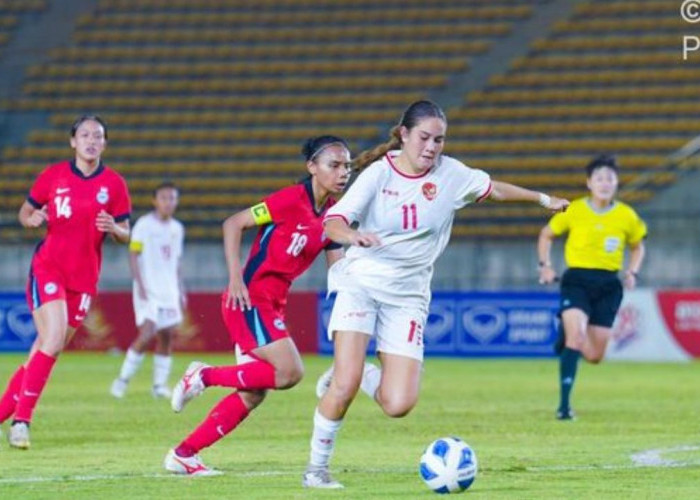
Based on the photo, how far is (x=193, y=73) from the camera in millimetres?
33125

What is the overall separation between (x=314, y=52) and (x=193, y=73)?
2.43 meters

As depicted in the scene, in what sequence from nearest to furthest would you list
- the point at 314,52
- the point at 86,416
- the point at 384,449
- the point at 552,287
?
1. the point at 384,449
2. the point at 86,416
3. the point at 552,287
4. the point at 314,52

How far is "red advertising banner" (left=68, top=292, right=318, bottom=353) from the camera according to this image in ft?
85.3

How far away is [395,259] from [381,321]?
0.35m

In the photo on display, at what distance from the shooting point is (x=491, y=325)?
25.3 meters

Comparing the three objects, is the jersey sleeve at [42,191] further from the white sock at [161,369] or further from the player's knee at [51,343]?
the white sock at [161,369]

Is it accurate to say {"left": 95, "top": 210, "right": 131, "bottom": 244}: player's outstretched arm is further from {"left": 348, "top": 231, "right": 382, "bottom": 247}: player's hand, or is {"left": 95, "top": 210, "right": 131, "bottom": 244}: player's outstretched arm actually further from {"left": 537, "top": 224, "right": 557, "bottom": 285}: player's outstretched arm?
{"left": 537, "top": 224, "right": 557, "bottom": 285}: player's outstretched arm

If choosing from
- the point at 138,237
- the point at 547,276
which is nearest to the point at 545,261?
the point at 547,276

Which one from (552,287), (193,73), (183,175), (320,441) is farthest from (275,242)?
(193,73)

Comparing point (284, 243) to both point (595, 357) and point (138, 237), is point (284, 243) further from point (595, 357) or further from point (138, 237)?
point (138, 237)

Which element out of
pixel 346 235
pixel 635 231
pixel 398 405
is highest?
pixel 635 231

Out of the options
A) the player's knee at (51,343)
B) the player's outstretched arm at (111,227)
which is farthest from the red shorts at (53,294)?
the player's outstretched arm at (111,227)

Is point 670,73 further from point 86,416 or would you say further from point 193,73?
point 86,416

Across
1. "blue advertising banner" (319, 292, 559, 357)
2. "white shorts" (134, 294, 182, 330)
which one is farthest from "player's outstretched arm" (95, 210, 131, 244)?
"blue advertising banner" (319, 292, 559, 357)
